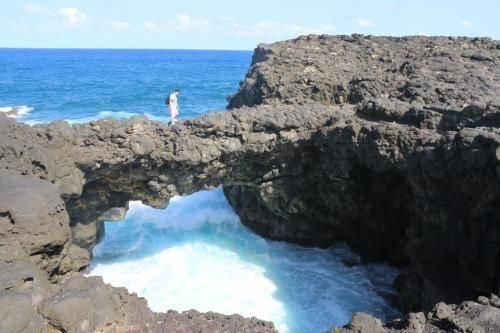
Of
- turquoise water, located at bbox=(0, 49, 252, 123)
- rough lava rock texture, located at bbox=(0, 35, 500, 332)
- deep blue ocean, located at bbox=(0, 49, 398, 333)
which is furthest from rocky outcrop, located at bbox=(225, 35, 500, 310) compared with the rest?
turquoise water, located at bbox=(0, 49, 252, 123)

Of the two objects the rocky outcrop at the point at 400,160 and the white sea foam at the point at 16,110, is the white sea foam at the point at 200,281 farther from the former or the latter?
the white sea foam at the point at 16,110

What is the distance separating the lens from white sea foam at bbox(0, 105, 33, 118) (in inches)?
1369

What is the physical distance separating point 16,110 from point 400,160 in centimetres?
3488

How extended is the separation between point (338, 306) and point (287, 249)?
3.32 m

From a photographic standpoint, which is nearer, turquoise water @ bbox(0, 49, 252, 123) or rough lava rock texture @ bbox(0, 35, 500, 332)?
rough lava rock texture @ bbox(0, 35, 500, 332)

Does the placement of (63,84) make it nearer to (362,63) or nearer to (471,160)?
(362,63)

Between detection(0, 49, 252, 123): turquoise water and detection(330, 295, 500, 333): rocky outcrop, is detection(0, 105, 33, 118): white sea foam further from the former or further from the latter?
detection(330, 295, 500, 333): rocky outcrop

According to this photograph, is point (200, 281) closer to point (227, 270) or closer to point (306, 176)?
point (227, 270)

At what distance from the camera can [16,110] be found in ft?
120

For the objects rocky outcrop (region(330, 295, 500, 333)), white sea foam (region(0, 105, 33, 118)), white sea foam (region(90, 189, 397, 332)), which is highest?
rocky outcrop (region(330, 295, 500, 333))

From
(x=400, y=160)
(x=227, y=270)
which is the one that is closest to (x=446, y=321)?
(x=400, y=160)

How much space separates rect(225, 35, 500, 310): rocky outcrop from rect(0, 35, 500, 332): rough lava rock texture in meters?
0.03

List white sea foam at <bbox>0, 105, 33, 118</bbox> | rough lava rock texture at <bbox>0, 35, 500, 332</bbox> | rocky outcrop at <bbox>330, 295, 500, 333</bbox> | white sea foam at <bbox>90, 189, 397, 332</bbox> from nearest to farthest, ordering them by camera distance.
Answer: rocky outcrop at <bbox>330, 295, 500, 333</bbox> < rough lava rock texture at <bbox>0, 35, 500, 332</bbox> < white sea foam at <bbox>90, 189, 397, 332</bbox> < white sea foam at <bbox>0, 105, 33, 118</bbox>

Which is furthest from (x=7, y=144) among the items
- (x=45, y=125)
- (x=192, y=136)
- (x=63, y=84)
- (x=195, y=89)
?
(x=63, y=84)
